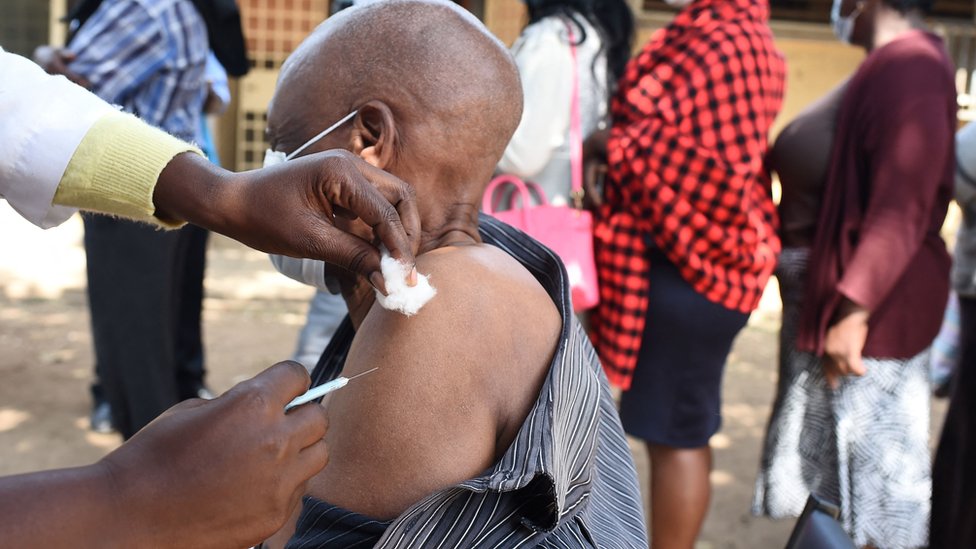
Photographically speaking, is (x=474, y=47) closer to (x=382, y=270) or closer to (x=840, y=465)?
(x=382, y=270)

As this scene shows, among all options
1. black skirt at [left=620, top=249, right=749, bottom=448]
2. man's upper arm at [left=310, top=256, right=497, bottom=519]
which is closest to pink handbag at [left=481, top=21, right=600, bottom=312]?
black skirt at [left=620, top=249, right=749, bottom=448]

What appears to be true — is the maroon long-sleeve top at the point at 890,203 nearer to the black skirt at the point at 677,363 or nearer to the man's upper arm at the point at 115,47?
the black skirt at the point at 677,363

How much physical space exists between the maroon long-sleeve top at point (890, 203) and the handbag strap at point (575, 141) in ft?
2.47

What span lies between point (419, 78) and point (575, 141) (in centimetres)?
161

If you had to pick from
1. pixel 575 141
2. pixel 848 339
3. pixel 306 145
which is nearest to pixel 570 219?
pixel 575 141

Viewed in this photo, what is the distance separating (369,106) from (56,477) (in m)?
0.78

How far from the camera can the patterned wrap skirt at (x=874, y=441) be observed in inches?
120

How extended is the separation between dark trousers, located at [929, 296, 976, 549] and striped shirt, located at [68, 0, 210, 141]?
2.90m

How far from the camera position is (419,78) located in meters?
1.53

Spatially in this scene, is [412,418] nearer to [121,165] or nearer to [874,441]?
[121,165]

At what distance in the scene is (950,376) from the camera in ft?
12.5

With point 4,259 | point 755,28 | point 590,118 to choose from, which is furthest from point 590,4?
point 4,259

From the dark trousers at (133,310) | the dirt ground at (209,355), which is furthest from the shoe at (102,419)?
the dark trousers at (133,310)

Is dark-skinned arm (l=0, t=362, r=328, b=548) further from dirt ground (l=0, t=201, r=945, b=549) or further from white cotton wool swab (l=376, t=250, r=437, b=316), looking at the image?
dirt ground (l=0, t=201, r=945, b=549)
